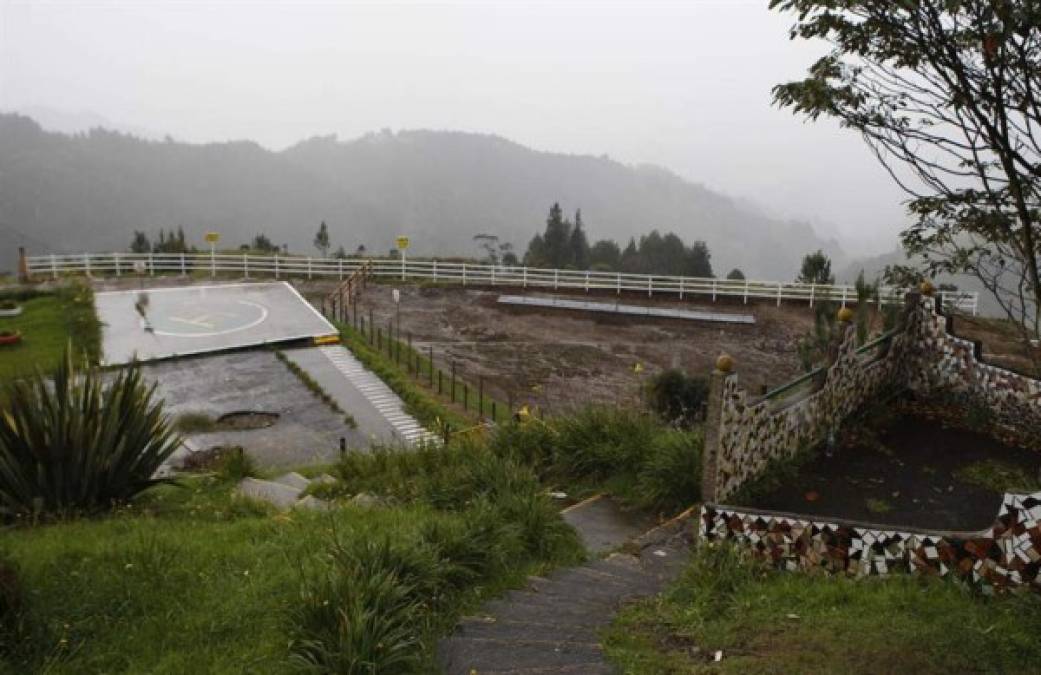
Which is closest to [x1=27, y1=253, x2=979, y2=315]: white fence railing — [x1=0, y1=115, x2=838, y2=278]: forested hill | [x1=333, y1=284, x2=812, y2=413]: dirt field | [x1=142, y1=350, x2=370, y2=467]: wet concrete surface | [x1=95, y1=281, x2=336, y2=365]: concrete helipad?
[x1=333, y1=284, x2=812, y2=413]: dirt field

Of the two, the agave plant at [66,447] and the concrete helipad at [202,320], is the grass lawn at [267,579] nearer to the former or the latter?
the agave plant at [66,447]

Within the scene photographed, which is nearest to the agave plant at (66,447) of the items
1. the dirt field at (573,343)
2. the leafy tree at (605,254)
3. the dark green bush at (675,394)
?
the dirt field at (573,343)

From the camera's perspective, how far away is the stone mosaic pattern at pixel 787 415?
22.8 ft

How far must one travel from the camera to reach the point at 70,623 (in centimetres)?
451

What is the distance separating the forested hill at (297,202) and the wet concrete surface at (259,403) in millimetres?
93944

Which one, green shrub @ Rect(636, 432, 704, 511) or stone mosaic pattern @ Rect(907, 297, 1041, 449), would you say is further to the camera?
stone mosaic pattern @ Rect(907, 297, 1041, 449)

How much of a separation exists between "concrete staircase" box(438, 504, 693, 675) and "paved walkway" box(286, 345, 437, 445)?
6330 millimetres

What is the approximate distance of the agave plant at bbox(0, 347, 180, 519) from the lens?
7258 mm

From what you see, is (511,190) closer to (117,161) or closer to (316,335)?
(117,161)

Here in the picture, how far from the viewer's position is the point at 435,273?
28.6 m

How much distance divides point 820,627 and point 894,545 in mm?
1216

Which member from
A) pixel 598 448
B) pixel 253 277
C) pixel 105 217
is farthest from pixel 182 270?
pixel 105 217

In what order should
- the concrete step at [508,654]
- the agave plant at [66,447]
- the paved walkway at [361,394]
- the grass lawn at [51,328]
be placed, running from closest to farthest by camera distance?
the concrete step at [508,654]
the agave plant at [66,447]
the paved walkway at [361,394]
the grass lawn at [51,328]

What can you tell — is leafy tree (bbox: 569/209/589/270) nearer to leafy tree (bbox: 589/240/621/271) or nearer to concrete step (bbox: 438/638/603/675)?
leafy tree (bbox: 589/240/621/271)
